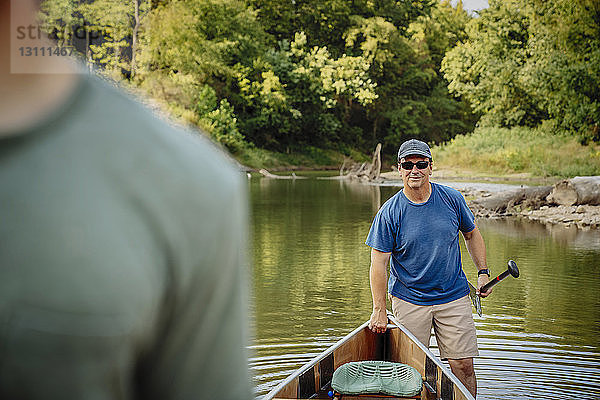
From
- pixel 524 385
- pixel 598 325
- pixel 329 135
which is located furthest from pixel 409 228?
pixel 329 135

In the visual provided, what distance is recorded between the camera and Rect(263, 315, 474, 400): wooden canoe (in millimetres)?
4422

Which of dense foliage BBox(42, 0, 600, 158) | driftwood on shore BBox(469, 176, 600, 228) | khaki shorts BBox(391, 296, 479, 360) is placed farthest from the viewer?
dense foliage BBox(42, 0, 600, 158)

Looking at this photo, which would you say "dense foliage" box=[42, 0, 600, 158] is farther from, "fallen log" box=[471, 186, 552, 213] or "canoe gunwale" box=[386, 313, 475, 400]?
"canoe gunwale" box=[386, 313, 475, 400]

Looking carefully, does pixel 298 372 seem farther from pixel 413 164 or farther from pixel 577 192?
pixel 577 192

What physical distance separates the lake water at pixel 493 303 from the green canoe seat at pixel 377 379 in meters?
1.48

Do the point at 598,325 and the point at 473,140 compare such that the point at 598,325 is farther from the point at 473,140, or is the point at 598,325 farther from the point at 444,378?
the point at 473,140

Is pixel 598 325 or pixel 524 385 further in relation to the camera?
pixel 598 325

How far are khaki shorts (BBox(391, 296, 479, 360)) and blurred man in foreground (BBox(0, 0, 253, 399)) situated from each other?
4.16 m

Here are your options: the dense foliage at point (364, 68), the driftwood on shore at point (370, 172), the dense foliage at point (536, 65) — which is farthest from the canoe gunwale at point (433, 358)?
the driftwood on shore at point (370, 172)

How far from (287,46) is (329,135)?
6.12 metres

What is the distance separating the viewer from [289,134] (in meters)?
47.9

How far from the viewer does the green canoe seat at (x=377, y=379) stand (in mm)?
4480

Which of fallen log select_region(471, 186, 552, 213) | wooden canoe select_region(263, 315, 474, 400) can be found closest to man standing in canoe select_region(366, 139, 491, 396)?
wooden canoe select_region(263, 315, 474, 400)

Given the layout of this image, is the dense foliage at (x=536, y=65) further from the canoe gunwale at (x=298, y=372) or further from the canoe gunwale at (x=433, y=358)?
the canoe gunwale at (x=298, y=372)
